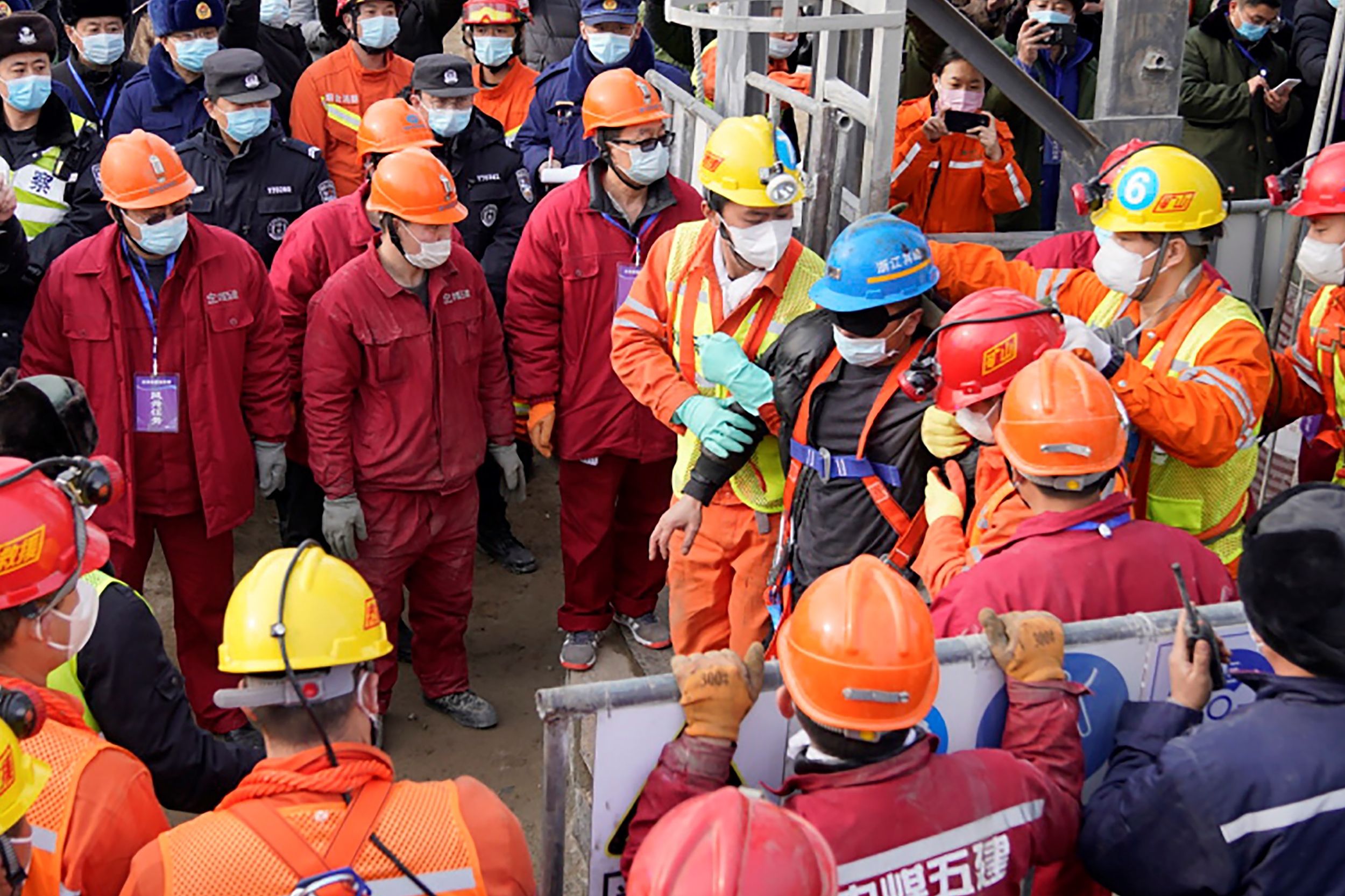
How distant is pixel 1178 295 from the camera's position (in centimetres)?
433

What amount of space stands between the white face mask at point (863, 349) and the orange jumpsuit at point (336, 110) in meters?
4.13

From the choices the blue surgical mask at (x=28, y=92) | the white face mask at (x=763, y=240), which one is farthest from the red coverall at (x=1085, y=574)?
the blue surgical mask at (x=28, y=92)

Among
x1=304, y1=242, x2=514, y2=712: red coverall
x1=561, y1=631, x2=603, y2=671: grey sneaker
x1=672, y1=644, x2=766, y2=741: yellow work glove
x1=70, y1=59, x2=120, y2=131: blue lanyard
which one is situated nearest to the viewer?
x1=672, y1=644, x2=766, y2=741: yellow work glove

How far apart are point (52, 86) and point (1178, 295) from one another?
5.35 meters

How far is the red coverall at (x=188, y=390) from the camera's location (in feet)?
17.0

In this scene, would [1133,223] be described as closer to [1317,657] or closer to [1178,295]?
[1178,295]

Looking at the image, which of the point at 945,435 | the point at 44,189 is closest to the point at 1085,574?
the point at 945,435

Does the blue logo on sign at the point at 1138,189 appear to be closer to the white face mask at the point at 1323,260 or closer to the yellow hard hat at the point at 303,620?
the white face mask at the point at 1323,260

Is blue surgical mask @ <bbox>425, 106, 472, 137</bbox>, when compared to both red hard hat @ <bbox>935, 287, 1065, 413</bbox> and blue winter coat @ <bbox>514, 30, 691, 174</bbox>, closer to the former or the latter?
blue winter coat @ <bbox>514, 30, 691, 174</bbox>

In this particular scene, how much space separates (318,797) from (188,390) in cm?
318

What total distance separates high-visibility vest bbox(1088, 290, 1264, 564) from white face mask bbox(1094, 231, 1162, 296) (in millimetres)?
161

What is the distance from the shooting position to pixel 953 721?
2900 mm

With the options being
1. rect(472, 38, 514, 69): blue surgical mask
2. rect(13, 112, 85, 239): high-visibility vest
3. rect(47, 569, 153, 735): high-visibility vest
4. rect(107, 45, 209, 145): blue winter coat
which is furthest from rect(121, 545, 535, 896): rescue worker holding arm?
rect(472, 38, 514, 69): blue surgical mask

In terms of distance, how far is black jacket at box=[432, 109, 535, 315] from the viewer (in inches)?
273
